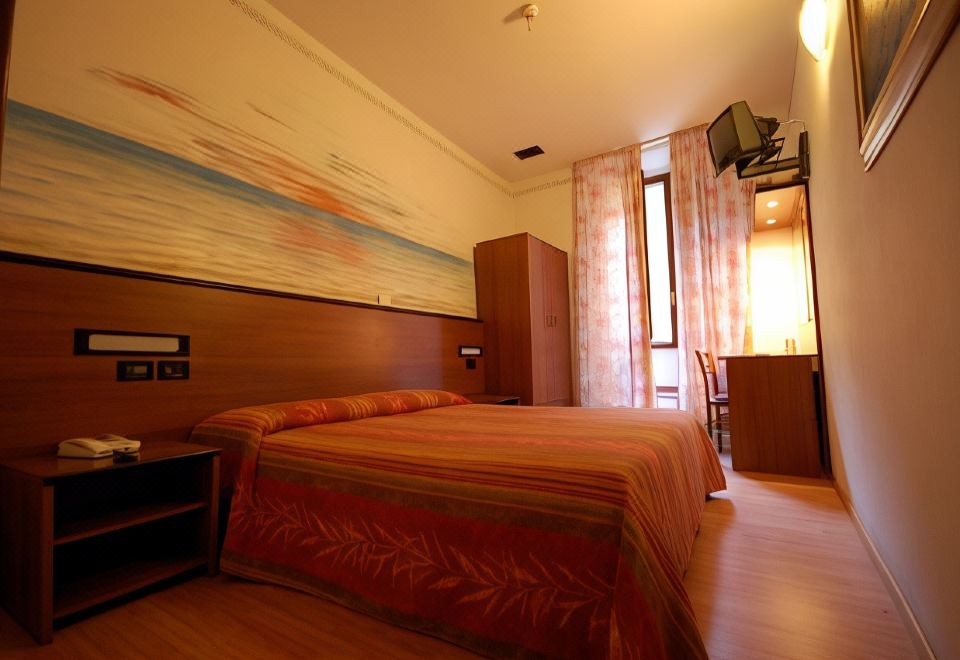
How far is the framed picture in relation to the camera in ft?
2.74

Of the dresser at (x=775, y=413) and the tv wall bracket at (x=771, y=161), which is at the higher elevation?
the tv wall bracket at (x=771, y=161)

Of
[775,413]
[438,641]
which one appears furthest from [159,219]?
[775,413]

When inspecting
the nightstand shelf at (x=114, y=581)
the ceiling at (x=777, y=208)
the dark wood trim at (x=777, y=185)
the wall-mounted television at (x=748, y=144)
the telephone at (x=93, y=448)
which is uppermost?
the wall-mounted television at (x=748, y=144)

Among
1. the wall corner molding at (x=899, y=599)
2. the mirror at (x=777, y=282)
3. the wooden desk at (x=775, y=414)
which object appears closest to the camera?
the wall corner molding at (x=899, y=599)

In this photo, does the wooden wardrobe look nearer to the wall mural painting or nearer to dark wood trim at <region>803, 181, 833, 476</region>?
the wall mural painting

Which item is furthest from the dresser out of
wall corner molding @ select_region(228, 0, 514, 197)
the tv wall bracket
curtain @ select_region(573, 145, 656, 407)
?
wall corner molding @ select_region(228, 0, 514, 197)

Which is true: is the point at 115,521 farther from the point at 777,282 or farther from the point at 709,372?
the point at 777,282

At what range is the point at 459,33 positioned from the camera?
3.04 m

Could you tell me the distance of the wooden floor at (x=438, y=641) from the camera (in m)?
1.23

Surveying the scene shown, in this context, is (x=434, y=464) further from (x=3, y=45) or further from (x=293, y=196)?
(x=293, y=196)

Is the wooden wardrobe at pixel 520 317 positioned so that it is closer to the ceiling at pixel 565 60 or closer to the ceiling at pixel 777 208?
the ceiling at pixel 565 60

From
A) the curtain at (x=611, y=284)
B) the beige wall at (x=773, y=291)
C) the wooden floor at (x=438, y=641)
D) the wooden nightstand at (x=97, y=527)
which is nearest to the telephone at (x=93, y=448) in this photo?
the wooden nightstand at (x=97, y=527)

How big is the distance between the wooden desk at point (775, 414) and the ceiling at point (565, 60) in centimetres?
227

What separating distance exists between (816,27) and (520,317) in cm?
276
